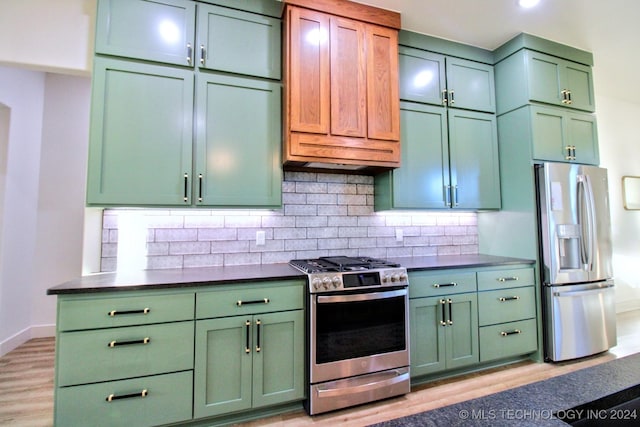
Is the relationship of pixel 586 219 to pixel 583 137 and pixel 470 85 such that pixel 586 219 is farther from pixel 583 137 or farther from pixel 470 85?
pixel 470 85

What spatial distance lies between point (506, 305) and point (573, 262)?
0.75 m

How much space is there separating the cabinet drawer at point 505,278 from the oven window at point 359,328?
85 cm

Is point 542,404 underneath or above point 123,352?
above

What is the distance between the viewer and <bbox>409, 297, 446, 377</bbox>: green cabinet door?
226 centimetres

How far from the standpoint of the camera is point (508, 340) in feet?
8.45

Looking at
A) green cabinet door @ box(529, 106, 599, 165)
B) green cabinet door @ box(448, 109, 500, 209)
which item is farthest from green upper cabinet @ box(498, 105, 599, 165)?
green cabinet door @ box(448, 109, 500, 209)

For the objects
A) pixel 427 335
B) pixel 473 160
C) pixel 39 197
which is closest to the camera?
pixel 427 335

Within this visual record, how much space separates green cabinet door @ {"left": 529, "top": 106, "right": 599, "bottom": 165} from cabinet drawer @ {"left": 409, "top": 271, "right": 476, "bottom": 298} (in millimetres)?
1325

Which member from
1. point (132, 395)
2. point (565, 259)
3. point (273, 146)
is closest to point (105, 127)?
point (273, 146)

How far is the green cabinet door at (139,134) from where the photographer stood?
1.92 meters

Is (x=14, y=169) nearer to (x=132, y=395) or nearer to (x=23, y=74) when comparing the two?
(x=23, y=74)

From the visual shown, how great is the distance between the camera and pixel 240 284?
1.88m

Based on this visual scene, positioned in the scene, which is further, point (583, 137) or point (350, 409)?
point (583, 137)

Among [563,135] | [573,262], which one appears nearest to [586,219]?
[573,262]
